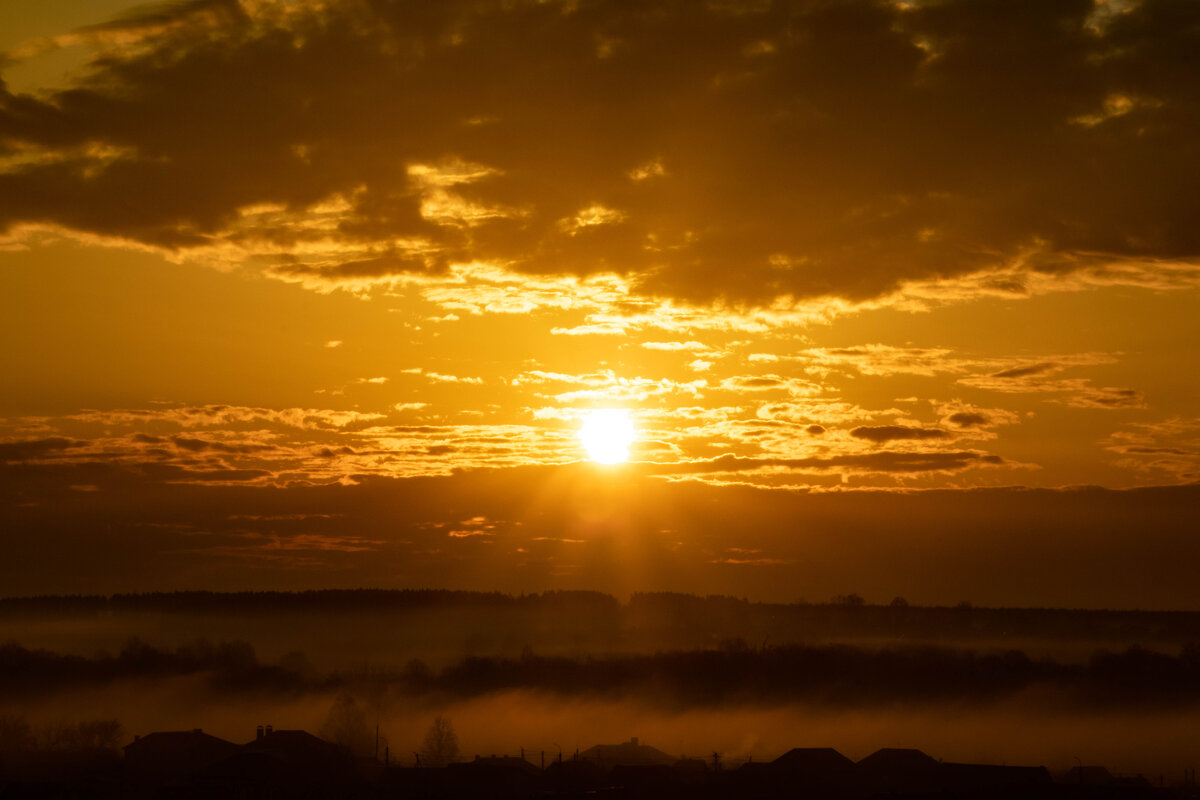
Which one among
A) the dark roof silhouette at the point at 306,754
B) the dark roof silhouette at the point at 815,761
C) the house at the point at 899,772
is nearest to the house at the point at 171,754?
the dark roof silhouette at the point at 306,754

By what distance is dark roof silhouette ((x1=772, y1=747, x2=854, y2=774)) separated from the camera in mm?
89562

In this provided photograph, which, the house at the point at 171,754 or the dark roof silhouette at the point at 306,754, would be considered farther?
Result: the house at the point at 171,754

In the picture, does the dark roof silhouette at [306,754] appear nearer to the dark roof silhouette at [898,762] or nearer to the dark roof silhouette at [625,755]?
the dark roof silhouette at [625,755]

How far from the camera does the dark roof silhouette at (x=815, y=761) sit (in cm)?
8956

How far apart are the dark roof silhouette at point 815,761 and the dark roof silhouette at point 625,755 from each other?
24.5 m

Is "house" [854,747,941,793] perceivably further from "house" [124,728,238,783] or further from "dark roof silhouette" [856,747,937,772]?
"house" [124,728,238,783]

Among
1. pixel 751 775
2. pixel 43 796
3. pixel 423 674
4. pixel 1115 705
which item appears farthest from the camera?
pixel 423 674

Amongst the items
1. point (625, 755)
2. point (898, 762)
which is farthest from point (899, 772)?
point (625, 755)

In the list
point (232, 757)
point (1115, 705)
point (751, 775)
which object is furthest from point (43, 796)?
point (1115, 705)

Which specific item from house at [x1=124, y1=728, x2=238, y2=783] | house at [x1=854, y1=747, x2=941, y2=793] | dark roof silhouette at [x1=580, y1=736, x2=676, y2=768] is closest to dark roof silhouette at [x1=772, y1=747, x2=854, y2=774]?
house at [x1=854, y1=747, x2=941, y2=793]

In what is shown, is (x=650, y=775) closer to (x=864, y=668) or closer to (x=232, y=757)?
(x=232, y=757)

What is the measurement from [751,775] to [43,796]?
151 feet

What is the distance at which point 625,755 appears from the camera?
390 ft

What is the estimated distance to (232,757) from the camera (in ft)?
271
